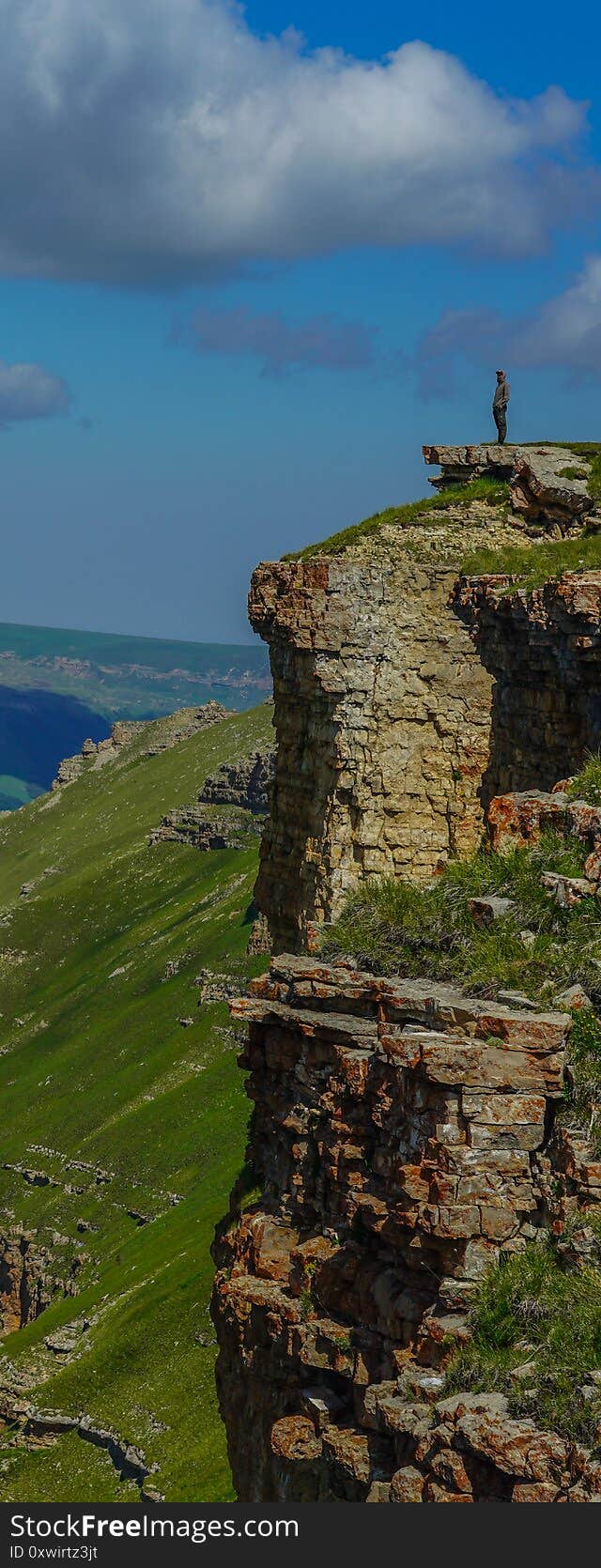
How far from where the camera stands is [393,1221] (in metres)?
19.6

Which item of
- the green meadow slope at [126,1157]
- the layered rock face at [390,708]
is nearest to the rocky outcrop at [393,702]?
the layered rock face at [390,708]

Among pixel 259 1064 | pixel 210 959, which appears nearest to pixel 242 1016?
pixel 259 1064

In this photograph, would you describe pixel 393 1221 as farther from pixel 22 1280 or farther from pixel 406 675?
pixel 22 1280

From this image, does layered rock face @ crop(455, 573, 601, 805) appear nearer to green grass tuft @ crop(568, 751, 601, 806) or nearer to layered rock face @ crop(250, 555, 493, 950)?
layered rock face @ crop(250, 555, 493, 950)

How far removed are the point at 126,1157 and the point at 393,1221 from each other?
103 metres

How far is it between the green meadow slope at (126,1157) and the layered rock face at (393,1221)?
3681 cm

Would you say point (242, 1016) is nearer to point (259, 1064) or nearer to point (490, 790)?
point (259, 1064)

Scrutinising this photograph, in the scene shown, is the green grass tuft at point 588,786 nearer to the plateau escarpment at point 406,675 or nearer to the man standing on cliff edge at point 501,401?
the plateau escarpment at point 406,675

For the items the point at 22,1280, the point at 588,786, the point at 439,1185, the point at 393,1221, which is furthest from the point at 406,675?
the point at 22,1280

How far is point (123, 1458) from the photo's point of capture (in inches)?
2655

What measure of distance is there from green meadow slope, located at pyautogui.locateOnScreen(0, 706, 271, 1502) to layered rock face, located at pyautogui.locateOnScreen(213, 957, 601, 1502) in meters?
36.8

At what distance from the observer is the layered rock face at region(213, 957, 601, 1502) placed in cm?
1706

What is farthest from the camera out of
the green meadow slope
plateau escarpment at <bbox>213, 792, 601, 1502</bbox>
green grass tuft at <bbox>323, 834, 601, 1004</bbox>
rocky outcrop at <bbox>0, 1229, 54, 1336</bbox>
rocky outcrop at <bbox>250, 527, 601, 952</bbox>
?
rocky outcrop at <bbox>0, 1229, 54, 1336</bbox>

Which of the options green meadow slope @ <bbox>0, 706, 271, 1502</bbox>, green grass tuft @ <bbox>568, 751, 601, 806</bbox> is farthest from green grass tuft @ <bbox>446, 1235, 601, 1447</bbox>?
green meadow slope @ <bbox>0, 706, 271, 1502</bbox>
